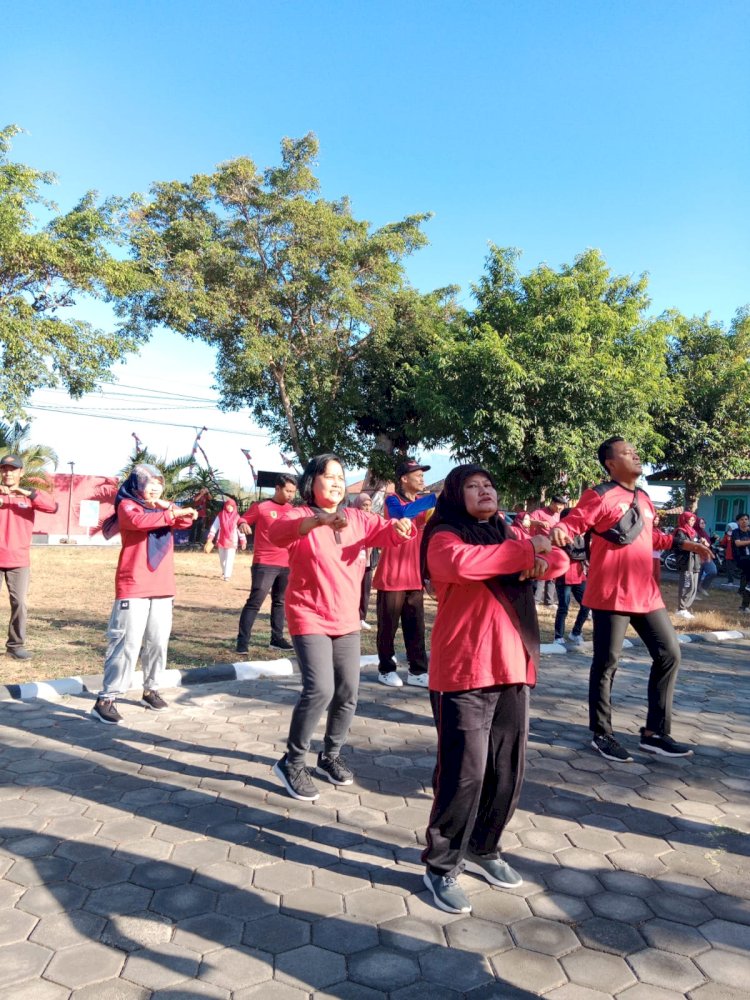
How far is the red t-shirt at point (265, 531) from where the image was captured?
26.4ft

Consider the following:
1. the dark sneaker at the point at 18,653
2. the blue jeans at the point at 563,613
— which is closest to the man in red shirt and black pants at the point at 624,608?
the blue jeans at the point at 563,613

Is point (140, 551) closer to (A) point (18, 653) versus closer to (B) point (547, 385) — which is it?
(A) point (18, 653)

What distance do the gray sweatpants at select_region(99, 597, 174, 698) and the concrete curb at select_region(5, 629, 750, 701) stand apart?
926 millimetres

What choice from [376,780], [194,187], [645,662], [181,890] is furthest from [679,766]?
[194,187]

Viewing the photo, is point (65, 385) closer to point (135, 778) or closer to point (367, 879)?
point (135, 778)

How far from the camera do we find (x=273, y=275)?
23.7 metres

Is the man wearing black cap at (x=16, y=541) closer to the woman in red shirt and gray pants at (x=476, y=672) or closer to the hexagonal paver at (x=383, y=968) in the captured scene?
the woman in red shirt and gray pants at (x=476, y=672)

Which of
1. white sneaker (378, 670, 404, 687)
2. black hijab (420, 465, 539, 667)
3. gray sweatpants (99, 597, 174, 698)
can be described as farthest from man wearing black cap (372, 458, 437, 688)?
black hijab (420, 465, 539, 667)

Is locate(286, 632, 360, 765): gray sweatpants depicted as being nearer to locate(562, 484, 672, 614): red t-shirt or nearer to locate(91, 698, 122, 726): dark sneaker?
locate(562, 484, 672, 614): red t-shirt

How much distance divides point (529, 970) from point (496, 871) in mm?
617

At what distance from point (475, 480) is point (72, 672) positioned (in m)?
5.15

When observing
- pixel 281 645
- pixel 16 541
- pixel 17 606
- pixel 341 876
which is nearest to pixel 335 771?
pixel 341 876

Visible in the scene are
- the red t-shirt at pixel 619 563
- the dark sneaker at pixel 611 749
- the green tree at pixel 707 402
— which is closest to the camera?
the red t-shirt at pixel 619 563

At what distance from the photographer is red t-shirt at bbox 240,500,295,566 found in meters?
8.05
